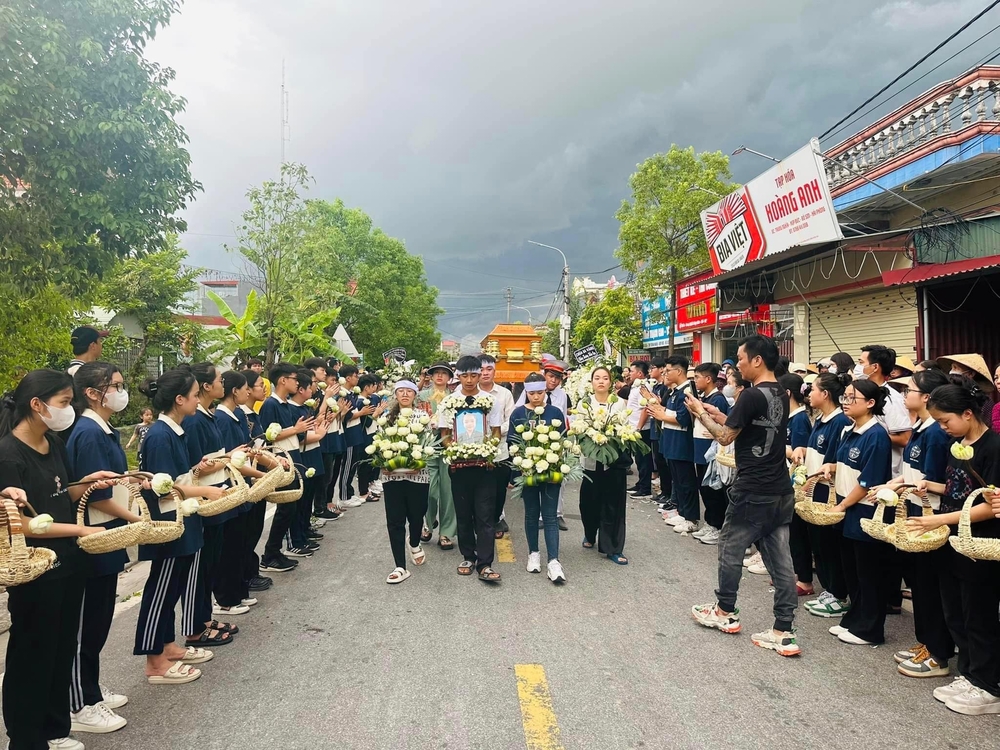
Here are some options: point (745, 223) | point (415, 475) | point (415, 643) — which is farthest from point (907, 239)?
Result: point (415, 643)

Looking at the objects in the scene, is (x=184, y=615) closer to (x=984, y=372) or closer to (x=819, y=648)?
(x=819, y=648)

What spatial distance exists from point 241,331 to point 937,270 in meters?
14.3

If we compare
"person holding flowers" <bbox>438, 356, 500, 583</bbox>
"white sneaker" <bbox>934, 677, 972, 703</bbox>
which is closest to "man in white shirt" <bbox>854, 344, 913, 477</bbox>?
"white sneaker" <bbox>934, 677, 972, 703</bbox>

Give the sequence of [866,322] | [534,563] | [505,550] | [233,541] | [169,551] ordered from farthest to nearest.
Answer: [866,322] → [505,550] → [534,563] → [233,541] → [169,551]

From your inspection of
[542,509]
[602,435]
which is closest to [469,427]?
[542,509]

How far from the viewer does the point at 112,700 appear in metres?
3.64

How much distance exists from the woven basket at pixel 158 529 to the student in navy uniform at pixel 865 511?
14.8 feet

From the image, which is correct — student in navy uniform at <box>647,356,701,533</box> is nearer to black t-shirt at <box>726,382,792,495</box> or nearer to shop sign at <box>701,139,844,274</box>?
black t-shirt at <box>726,382,792,495</box>

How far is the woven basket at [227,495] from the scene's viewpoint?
4055 millimetres

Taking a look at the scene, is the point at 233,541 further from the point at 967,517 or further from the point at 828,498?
the point at 967,517

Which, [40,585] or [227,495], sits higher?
[227,495]

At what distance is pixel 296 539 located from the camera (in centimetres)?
709

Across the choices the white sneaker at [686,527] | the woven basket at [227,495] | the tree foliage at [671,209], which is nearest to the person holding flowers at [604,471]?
the white sneaker at [686,527]

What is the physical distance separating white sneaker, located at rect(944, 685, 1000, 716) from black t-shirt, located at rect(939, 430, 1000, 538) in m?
0.92
